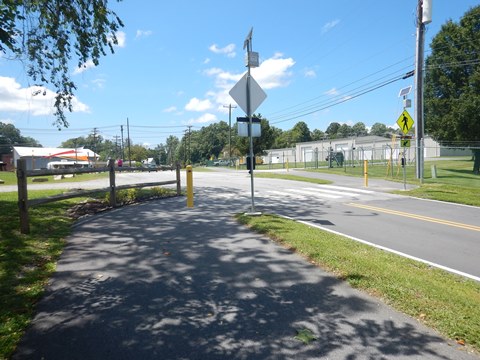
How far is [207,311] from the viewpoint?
12.5 feet

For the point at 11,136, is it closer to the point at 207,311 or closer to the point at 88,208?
the point at 88,208

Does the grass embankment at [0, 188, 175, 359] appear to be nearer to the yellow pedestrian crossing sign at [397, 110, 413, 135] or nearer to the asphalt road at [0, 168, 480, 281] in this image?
the asphalt road at [0, 168, 480, 281]

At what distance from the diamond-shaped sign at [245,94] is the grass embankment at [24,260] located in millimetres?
4994

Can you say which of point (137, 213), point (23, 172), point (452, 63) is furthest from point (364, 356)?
point (452, 63)

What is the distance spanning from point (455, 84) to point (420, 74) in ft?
32.1

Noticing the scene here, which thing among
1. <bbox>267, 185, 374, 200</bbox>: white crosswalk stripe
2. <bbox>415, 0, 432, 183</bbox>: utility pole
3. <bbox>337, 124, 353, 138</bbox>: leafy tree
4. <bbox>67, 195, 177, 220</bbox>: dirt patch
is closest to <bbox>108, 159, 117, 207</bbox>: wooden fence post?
<bbox>67, 195, 177, 220</bbox>: dirt patch

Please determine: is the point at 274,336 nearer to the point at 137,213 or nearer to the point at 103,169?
the point at 137,213

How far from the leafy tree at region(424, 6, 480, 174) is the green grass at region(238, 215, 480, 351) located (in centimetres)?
2490

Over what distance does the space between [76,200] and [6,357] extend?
8.67 metres

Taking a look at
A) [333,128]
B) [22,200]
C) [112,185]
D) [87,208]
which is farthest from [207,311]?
[333,128]

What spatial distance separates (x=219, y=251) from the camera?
6062mm

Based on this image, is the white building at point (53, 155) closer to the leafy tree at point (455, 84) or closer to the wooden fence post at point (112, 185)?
the leafy tree at point (455, 84)

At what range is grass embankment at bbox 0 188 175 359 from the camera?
3.45m

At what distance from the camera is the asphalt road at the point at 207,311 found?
10.1 ft
